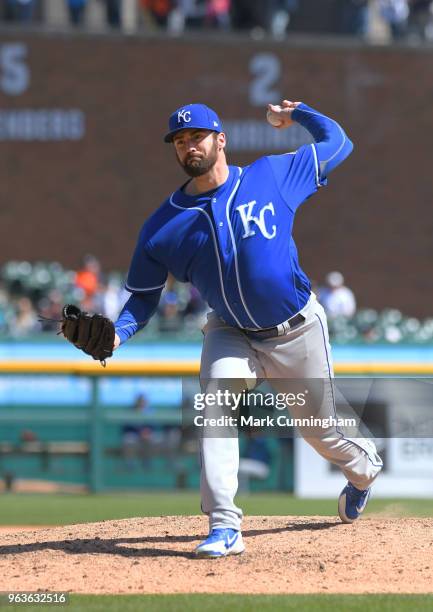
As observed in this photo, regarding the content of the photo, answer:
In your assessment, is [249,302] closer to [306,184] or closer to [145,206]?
[306,184]

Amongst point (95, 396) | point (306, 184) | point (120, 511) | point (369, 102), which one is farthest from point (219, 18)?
point (306, 184)

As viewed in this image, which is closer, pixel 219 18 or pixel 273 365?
pixel 273 365

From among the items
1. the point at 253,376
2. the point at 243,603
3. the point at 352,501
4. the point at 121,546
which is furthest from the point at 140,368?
the point at 243,603

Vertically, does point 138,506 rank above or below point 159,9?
below

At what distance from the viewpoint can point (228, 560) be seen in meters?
5.39

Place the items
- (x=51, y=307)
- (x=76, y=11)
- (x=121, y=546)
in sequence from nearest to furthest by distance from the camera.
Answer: (x=121, y=546), (x=51, y=307), (x=76, y=11)

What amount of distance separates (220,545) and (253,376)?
78 cm

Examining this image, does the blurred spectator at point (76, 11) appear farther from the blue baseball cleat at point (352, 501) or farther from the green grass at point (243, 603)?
the green grass at point (243, 603)

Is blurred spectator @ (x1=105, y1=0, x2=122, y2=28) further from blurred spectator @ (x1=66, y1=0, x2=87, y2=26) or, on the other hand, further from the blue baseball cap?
the blue baseball cap

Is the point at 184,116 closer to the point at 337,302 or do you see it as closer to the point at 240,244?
the point at 240,244

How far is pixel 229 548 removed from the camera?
213 inches

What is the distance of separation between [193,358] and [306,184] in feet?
26.3

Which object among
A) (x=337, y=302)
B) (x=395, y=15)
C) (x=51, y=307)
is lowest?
(x=51, y=307)

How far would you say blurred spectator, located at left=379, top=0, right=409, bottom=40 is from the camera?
62.0ft
